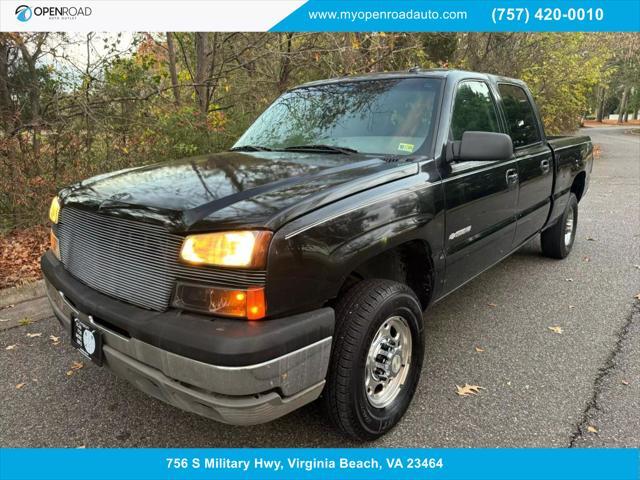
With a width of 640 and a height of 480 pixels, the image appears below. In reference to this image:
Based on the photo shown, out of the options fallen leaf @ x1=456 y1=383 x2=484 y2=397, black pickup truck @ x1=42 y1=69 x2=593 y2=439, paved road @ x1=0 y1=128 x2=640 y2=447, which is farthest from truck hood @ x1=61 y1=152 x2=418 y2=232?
fallen leaf @ x1=456 y1=383 x2=484 y2=397

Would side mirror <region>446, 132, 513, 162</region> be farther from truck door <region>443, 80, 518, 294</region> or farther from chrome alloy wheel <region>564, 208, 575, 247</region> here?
chrome alloy wheel <region>564, 208, 575, 247</region>

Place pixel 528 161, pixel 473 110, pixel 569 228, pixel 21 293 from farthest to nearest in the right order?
pixel 569 228 → pixel 21 293 → pixel 528 161 → pixel 473 110

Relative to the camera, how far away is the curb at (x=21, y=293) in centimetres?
424

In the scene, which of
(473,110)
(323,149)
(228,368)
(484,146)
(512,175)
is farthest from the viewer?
(512,175)

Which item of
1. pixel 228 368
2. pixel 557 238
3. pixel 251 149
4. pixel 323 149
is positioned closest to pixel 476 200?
pixel 323 149

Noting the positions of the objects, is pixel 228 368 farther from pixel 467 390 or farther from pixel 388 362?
pixel 467 390

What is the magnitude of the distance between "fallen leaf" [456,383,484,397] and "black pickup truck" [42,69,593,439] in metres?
0.44

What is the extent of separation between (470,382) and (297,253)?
167 cm

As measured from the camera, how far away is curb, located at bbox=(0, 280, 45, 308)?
424 centimetres

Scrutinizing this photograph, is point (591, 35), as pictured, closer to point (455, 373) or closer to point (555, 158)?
point (555, 158)

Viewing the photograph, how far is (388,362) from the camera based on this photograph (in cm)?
255

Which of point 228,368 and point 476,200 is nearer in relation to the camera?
point 228,368


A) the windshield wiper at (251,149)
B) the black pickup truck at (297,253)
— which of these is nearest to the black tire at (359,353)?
the black pickup truck at (297,253)

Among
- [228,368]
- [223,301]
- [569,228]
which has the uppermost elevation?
[223,301]
